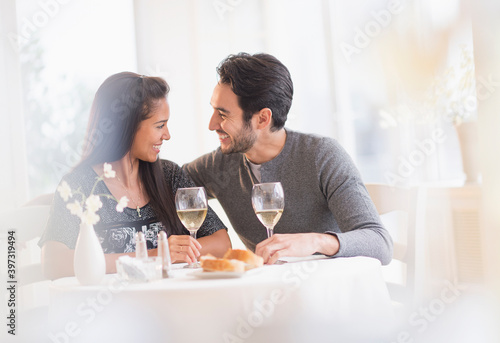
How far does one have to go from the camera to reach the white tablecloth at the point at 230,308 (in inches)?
49.5

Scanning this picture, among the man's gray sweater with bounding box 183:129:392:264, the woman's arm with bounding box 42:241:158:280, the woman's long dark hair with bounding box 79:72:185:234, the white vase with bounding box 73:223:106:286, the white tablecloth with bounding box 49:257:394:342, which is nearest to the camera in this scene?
the white tablecloth with bounding box 49:257:394:342

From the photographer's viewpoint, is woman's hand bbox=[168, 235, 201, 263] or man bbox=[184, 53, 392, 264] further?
man bbox=[184, 53, 392, 264]

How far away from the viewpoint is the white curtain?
124 inches

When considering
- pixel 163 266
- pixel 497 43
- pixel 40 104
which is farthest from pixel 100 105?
pixel 497 43

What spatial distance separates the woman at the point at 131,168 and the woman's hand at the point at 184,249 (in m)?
0.28

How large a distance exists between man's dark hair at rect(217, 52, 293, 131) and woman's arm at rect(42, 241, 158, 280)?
796mm

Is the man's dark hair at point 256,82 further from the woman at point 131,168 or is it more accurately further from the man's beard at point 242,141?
the woman at point 131,168

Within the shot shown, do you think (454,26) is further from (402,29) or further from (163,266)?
(163,266)

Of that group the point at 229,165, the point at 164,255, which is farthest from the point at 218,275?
the point at 229,165

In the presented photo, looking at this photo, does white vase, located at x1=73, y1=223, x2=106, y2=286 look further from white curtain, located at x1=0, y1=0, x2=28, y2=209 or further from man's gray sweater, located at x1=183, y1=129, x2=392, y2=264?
white curtain, located at x1=0, y1=0, x2=28, y2=209

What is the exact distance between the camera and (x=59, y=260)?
169 centimetres

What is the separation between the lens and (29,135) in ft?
10.8

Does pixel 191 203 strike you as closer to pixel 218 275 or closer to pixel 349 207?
pixel 218 275

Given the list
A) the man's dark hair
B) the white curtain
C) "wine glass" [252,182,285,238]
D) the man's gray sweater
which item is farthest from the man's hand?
the white curtain
